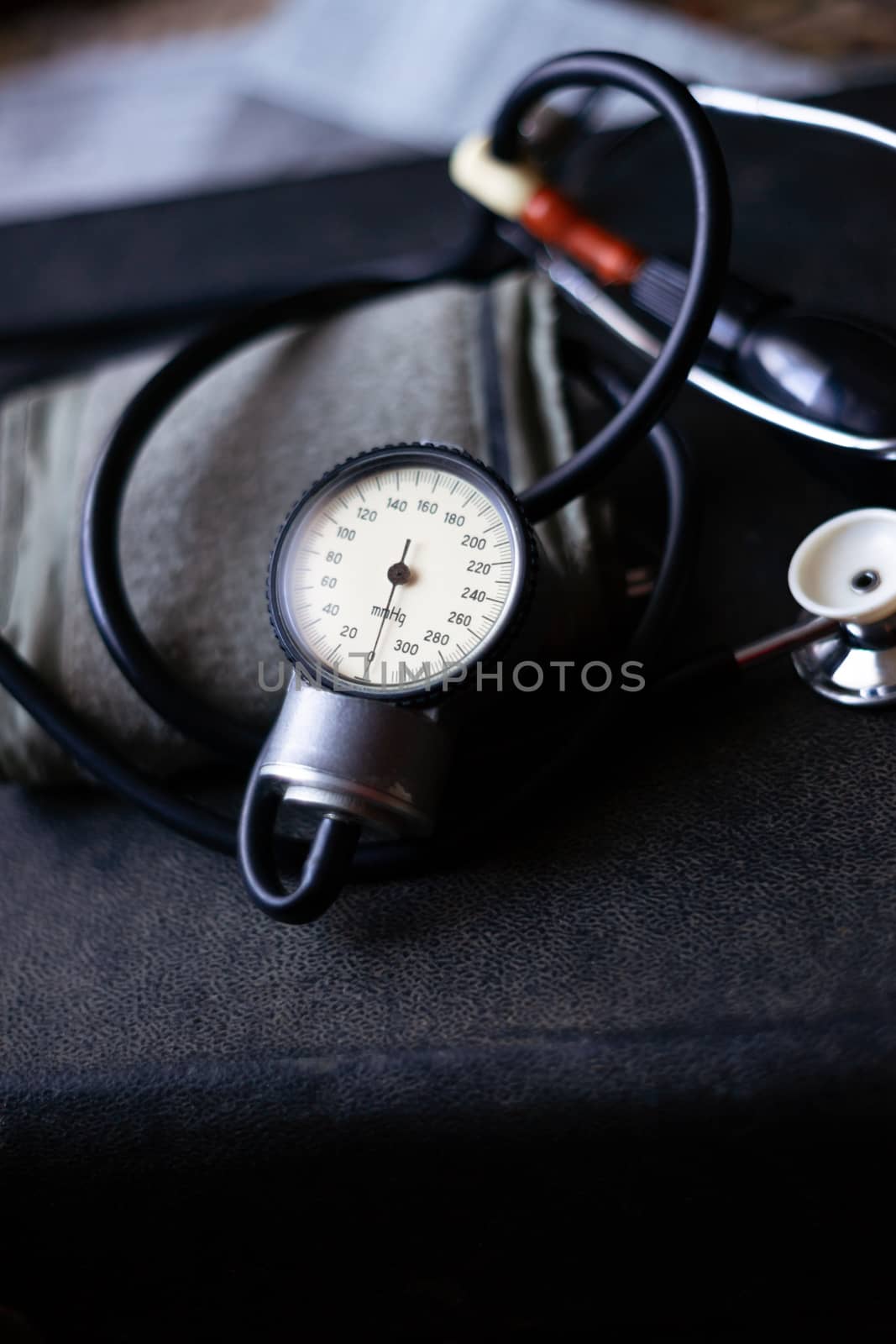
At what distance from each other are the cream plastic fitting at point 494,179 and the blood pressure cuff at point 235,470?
0.06 metres

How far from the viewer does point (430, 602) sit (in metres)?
0.52

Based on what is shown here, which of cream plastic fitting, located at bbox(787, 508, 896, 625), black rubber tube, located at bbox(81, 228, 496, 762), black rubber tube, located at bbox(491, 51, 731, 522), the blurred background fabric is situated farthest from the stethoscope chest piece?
the blurred background fabric

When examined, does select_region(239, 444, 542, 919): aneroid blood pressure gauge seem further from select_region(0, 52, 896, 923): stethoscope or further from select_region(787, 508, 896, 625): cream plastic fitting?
select_region(787, 508, 896, 625): cream plastic fitting

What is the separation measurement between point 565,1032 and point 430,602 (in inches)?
8.0

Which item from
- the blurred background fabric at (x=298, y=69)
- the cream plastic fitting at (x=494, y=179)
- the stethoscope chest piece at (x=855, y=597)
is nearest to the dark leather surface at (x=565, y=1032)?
the stethoscope chest piece at (x=855, y=597)

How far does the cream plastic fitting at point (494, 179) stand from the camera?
729 millimetres

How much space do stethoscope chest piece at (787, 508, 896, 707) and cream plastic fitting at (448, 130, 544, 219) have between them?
12.7 inches

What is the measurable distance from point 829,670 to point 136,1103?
0.40m

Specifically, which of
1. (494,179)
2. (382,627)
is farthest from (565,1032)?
(494,179)

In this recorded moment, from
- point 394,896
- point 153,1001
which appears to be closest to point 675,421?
point 394,896

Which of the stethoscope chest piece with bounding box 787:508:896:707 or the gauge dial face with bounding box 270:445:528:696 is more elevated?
the stethoscope chest piece with bounding box 787:508:896:707

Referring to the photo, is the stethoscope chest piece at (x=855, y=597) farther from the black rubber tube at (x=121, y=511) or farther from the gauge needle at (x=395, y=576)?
the black rubber tube at (x=121, y=511)

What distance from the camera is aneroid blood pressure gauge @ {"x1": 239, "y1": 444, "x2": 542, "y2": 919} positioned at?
0.50 meters

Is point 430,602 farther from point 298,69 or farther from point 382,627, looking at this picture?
point 298,69
